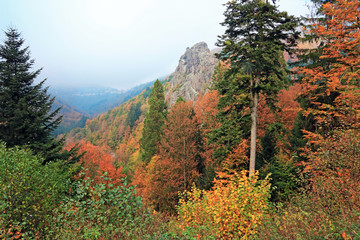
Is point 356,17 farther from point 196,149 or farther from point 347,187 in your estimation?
point 196,149

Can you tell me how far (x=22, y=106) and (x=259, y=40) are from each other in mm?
18167

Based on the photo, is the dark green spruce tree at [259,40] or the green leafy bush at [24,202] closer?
the green leafy bush at [24,202]

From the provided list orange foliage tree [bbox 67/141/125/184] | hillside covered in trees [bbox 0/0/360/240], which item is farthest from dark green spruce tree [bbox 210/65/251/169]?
orange foliage tree [bbox 67/141/125/184]

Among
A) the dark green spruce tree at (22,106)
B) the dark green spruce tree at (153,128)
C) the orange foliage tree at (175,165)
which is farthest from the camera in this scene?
the dark green spruce tree at (153,128)

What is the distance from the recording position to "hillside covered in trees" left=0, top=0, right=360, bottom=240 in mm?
4938

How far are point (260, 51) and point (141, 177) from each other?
21067 millimetres

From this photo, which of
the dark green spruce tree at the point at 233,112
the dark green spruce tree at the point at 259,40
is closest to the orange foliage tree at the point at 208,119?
the dark green spruce tree at the point at 233,112

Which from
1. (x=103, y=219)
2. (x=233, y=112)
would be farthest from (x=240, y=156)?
(x=103, y=219)

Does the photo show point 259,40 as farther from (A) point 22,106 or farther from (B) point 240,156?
(A) point 22,106

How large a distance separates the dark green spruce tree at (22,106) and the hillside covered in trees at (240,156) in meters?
0.09

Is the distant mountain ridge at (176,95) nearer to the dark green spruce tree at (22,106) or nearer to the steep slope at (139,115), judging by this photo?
the steep slope at (139,115)

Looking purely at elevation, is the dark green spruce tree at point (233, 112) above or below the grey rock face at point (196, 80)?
below

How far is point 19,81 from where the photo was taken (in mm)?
14633

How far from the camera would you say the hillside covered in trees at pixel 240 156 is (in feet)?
16.2
